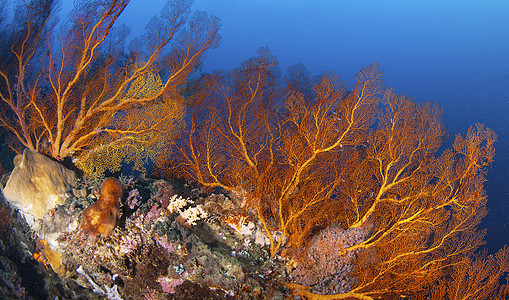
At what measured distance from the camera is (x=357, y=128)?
3988mm

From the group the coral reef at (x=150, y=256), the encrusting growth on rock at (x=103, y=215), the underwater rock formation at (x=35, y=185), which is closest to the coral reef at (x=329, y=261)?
the coral reef at (x=150, y=256)

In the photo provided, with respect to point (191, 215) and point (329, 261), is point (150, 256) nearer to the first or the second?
point (191, 215)

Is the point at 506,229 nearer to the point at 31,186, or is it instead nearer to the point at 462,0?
the point at 31,186

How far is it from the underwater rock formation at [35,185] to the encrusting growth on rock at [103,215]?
3.23 feet

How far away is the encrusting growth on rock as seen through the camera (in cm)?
331

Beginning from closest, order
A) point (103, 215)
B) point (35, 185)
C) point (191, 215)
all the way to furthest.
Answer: point (103, 215) → point (35, 185) → point (191, 215)

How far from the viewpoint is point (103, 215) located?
3.31 metres

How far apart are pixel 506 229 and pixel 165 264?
18.7m

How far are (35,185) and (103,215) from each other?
4.74 feet

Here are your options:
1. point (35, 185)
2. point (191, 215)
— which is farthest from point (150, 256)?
point (35, 185)

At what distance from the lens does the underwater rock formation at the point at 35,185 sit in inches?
145

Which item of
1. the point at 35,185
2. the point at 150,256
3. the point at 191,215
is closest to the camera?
the point at 150,256

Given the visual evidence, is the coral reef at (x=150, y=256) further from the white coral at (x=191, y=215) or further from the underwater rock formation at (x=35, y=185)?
the underwater rock formation at (x=35, y=185)

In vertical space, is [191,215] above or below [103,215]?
above
